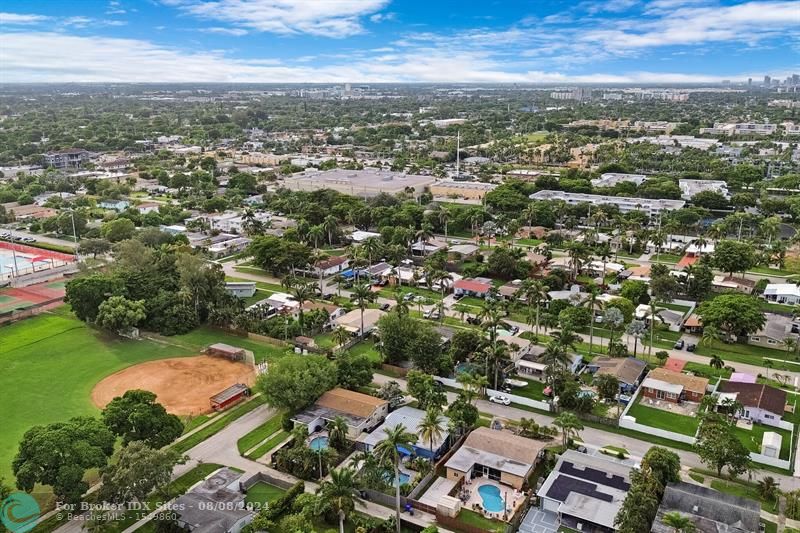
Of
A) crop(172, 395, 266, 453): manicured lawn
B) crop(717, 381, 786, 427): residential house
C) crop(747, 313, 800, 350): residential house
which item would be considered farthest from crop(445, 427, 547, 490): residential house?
crop(747, 313, 800, 350): residential house

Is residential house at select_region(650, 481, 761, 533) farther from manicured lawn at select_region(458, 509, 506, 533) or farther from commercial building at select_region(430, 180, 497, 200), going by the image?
commercial building at select_region(430, 180, 497, 200)

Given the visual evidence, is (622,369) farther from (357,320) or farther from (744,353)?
(357,320)

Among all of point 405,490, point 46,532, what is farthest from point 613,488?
point 46,532

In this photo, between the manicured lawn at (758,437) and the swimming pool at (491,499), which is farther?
the manicured lawn at (758,437)

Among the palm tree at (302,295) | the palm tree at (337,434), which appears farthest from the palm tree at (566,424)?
the palm tree at (302,295)

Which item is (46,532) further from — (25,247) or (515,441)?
(25,247)

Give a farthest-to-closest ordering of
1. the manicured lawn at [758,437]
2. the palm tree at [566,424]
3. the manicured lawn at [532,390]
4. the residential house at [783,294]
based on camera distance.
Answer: the residential house at [783,294]
the manicured lawn at [532,390]
the manicured lawn at [758,437]
the palm tree at [566,424]

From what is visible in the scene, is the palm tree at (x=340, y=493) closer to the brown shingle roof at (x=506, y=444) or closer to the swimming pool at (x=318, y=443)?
the swimming pool at (x=318, y=443)
